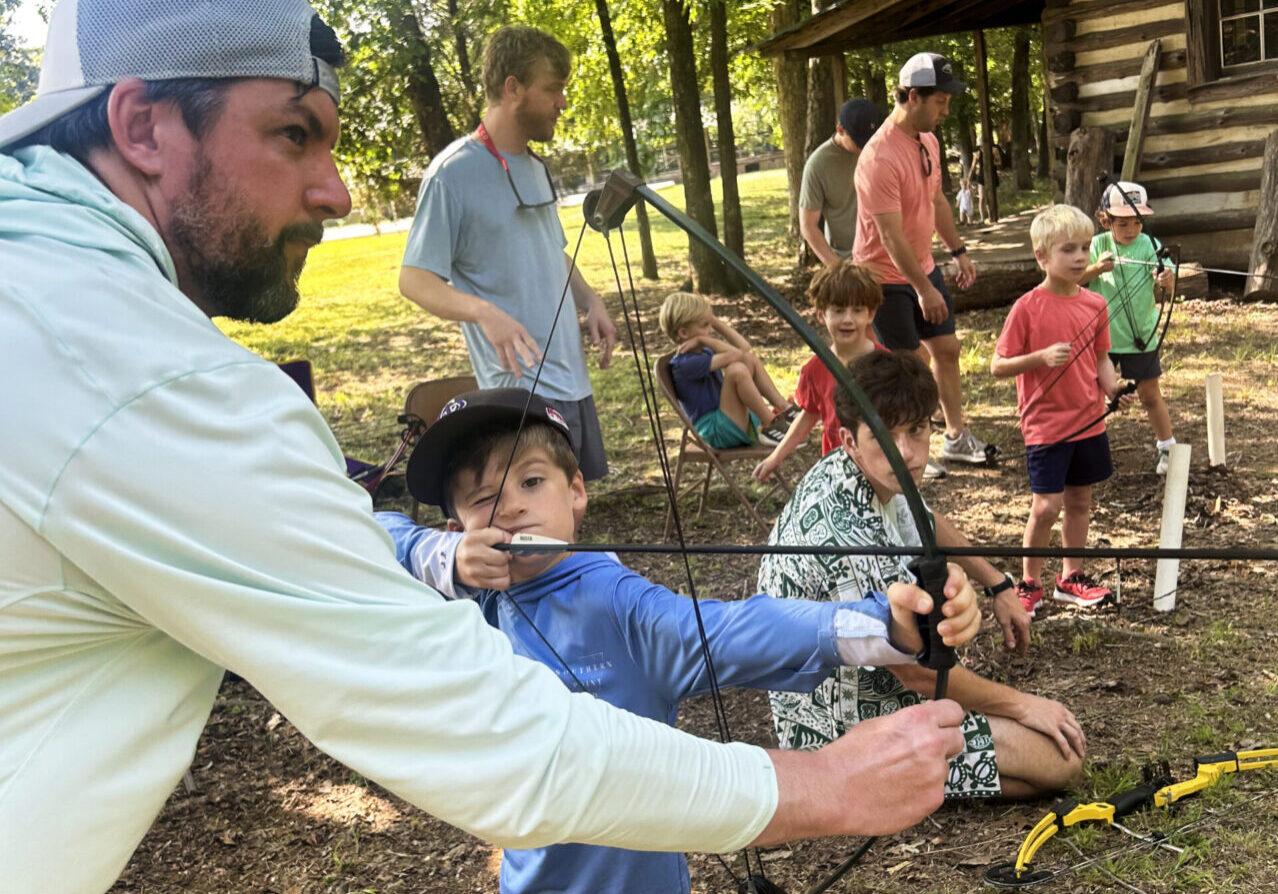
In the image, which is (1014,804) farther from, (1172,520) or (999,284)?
(999,284)

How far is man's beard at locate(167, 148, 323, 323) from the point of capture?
1149mm

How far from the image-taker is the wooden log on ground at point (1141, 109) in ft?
29.6

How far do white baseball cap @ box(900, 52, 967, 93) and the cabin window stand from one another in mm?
4825

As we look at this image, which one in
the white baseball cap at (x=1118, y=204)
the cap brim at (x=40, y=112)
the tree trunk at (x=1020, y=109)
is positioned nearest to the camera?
the cap brim at (x=40, y=112)

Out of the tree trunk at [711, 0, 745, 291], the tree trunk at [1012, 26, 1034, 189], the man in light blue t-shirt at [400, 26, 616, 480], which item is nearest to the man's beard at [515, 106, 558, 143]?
the man in light blue t-shirt at [400, 26, 616, 480]

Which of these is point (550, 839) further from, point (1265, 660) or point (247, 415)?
point (1265, 660)

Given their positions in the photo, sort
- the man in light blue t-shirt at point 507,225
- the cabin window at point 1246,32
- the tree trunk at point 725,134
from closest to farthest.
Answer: the man in light blue t-shirt at point 507,225 → the cabin window at point 1246,32 → the tree trunk at point 725,134

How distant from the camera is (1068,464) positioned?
4109mm

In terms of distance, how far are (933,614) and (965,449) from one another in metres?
4.68

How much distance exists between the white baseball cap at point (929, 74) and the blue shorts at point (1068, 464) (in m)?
2.04

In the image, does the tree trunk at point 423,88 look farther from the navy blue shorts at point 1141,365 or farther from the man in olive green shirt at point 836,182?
the navy blue shorts at point 1141,365

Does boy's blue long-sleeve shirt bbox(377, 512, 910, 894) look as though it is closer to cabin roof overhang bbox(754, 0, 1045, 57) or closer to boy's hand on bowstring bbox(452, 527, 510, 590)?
boy's hand on bowstring bbox(452, 527, 510, 590)

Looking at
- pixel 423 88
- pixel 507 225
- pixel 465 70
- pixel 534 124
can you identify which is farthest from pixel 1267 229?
pixel 465 70

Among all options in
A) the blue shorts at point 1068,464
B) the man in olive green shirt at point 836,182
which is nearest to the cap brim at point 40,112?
the blue shorts at point 1068,464
